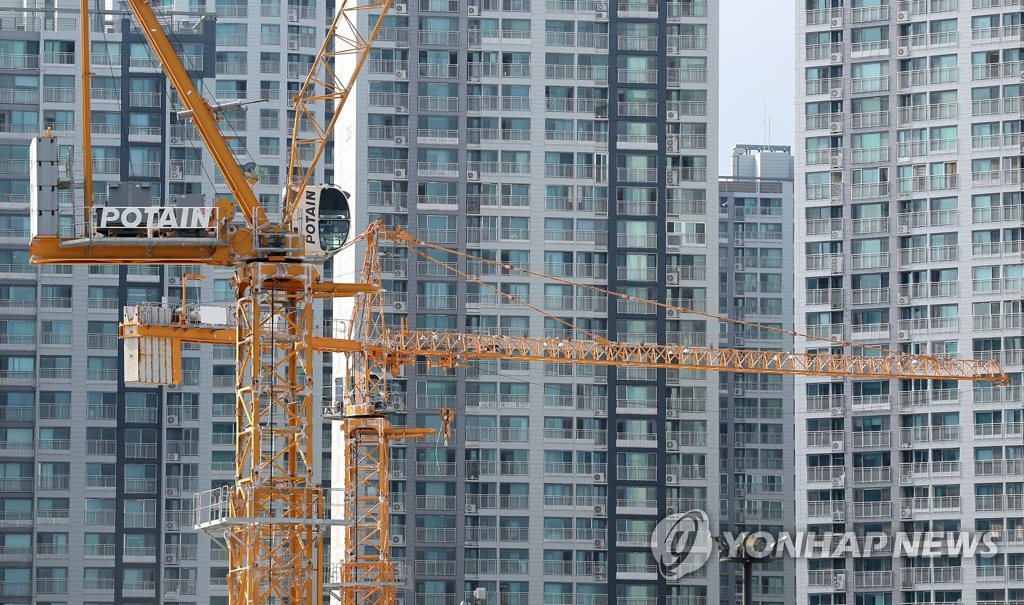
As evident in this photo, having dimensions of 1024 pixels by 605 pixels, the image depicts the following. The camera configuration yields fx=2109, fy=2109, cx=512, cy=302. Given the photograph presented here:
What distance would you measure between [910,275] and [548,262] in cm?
2861

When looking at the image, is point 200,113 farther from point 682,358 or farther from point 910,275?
point 910,275

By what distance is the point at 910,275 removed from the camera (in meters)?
164

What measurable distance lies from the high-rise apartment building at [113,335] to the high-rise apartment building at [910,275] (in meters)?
46.5

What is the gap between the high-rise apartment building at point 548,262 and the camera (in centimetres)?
16388

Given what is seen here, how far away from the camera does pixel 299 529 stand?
92.4m

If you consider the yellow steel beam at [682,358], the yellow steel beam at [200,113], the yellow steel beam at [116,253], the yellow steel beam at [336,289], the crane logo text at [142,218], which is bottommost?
the yellow steel beam at [682,358]

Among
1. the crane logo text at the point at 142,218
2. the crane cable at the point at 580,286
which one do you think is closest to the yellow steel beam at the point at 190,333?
the crane logo text at the point at 142,218

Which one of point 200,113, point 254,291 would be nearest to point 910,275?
point 200,113

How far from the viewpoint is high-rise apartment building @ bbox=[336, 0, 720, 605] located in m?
164

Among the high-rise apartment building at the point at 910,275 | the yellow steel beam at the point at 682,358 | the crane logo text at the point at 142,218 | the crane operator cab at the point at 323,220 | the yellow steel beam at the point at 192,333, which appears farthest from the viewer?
the high-rise apartment building at the point at 910,275

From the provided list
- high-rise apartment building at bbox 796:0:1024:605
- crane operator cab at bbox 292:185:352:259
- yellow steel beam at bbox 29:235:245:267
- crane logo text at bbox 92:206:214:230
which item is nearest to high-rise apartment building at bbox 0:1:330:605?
high-rise apartment building at bbox 796:0:1024:605

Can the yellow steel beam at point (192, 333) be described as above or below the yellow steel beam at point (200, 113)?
below

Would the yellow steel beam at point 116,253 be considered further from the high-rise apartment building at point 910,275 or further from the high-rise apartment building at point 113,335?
the high-rise apartment building at point 910,275

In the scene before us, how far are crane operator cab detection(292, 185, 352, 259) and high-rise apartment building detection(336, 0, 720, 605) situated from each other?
219ft
